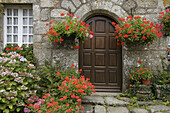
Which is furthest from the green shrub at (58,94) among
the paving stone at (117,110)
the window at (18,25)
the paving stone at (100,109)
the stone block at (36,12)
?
the stone block at (36,12)

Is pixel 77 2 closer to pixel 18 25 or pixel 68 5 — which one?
pixel 68 5

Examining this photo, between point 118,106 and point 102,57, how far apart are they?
1532mm

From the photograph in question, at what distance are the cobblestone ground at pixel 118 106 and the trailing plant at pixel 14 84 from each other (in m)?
1.35

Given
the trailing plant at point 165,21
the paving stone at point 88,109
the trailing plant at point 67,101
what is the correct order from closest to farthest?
1. the trailing plant at point 67,101
2. the paving stone at point 88,109
3. the trailing plant at point 165,21

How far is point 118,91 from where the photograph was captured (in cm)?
470

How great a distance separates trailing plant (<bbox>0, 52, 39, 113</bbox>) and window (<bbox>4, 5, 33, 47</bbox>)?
4.26ft

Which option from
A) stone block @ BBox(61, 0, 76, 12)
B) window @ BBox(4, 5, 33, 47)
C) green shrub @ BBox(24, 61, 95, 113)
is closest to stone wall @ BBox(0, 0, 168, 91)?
stone block @ BBox(61, 0, 76, 12)

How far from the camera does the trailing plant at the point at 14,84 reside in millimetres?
3114

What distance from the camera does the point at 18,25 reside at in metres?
4.85

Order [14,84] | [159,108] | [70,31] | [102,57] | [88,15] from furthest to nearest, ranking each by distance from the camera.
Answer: [102,57]
[88,15]
[70,31]
[159,108]
[14,84]

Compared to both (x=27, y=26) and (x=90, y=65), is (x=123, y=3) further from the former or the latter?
(x=27, y=26)

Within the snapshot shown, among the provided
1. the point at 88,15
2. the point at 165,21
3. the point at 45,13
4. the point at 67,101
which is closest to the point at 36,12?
the point at 45,13

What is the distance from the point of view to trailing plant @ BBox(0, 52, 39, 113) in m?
3.11

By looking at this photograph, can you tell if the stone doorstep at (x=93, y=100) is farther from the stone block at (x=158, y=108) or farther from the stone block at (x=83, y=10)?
the stone block at (x=83, y=10)
